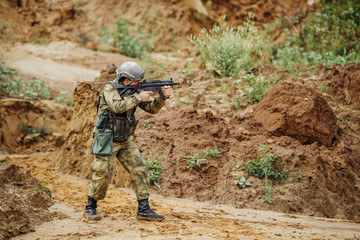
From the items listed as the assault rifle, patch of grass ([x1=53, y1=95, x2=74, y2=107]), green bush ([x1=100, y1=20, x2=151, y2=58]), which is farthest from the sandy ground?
green bush ([x1=100, y1=20, x2=151, y2=58])

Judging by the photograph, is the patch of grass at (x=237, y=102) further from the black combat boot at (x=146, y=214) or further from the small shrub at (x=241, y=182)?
the black combat boot at (x=146, y=214)

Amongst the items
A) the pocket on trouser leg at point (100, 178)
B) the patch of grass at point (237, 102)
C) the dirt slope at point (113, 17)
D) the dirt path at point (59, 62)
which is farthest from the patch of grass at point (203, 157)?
the dirt slope at point (113, 17)

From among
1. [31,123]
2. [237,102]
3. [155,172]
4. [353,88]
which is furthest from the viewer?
[31,123]

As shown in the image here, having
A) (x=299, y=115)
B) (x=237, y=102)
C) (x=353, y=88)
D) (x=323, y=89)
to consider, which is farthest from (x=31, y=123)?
Result: (x=353, y=88)

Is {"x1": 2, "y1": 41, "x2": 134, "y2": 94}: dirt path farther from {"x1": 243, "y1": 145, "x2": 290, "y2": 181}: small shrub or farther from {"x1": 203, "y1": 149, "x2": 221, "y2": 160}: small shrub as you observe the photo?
{"x1": 243, "y1": 145, "x2": 290, "y2": 181}: small shrub

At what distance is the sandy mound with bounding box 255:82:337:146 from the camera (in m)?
5.94

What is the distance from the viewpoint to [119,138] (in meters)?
4.23

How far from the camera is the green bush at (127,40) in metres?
14.0

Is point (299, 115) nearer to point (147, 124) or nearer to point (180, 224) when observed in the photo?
point (147, 124)

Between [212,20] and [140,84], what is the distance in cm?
1245

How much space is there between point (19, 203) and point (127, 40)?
1078 cm

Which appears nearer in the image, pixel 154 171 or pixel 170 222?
pixel 170 222

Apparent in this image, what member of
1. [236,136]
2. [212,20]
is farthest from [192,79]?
[212,20]

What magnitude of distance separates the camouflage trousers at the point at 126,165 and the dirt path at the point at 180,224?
0.31 metres
